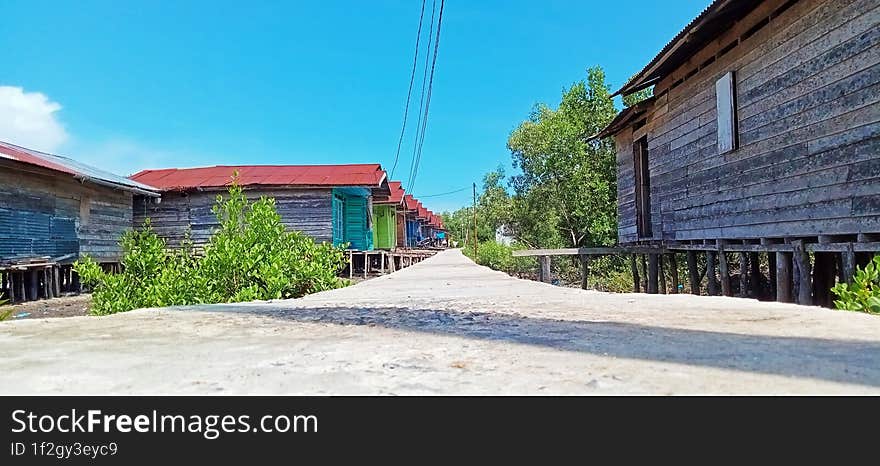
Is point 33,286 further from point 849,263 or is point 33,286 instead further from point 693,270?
point 849,263

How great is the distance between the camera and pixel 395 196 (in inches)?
1282

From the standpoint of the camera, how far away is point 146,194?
61.2ft

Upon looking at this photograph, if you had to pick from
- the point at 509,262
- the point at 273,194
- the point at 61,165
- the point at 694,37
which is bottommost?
the point at 509,262

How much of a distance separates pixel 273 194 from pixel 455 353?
62.8 ft

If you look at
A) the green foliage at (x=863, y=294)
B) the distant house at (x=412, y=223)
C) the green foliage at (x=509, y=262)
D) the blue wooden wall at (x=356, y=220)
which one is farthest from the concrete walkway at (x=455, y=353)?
the distant house at (x=412, y=223)

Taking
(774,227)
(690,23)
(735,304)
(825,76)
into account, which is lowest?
(735,304)

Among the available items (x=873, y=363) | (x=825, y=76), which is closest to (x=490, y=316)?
(x=873, y=363)

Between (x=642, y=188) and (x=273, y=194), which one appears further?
(x=273, y=194)

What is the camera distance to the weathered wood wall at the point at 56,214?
44.7 feet

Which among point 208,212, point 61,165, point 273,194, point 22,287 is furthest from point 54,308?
point 273,194

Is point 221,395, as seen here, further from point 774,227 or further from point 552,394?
point 774,227

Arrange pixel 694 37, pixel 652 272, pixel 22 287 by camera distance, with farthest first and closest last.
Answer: pixel 22 287
pixel 652 272
pixel 694 37

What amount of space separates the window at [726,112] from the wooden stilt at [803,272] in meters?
1.99
